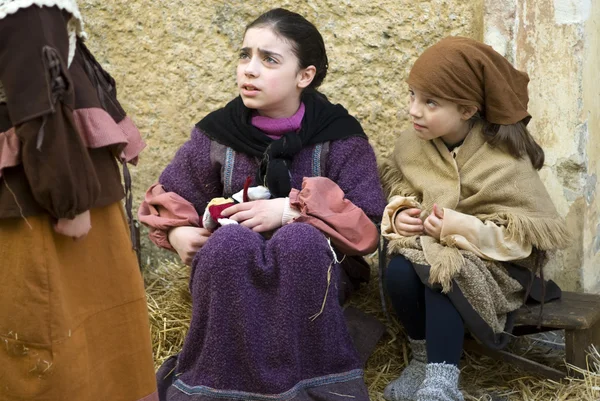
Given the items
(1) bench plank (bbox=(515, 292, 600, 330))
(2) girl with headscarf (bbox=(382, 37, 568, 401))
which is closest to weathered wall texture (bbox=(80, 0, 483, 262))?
(2) girl with headscarf (bbox=(382, 37, 568, 401))

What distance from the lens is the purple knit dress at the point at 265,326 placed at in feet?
10.0

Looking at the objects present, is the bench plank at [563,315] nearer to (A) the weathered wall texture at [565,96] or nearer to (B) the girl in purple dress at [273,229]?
(A) the weathered wall texture at [565,96]

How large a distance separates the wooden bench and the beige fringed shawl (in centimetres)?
9

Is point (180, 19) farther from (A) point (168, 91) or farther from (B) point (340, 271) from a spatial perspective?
(B) point (340, 271)

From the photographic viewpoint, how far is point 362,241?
3.32m

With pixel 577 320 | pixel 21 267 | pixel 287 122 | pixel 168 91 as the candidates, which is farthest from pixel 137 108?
pixel 577 320

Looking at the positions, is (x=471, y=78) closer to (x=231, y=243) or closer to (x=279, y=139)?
(x=279, y=139)

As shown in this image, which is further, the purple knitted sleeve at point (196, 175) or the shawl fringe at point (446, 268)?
the purple knitted sleeve at point (196, 175)

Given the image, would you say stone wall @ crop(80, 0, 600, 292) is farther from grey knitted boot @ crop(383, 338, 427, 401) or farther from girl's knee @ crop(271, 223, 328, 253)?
girl's knee @ crop(271, 223, 328, 253)

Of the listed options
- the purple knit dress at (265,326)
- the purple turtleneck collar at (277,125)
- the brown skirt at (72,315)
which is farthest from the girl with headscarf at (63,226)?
the purple turtleneck collar at (277,125)

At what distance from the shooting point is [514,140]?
3326 millimetres

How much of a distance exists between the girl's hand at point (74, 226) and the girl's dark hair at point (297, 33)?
4.25ft

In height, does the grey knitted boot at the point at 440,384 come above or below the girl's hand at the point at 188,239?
below

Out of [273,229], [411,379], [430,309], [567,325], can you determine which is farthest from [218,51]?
[567,325]
